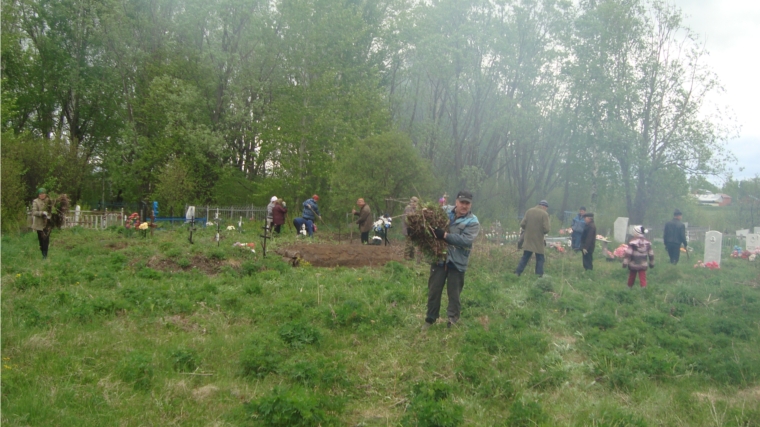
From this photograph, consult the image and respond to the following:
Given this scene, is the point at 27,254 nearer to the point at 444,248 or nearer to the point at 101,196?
the point at 444,248

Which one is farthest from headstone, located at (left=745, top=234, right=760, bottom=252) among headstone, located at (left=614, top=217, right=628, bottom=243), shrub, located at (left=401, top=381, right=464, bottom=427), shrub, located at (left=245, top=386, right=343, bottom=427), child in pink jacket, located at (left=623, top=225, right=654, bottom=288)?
shrub, located at (left=245, top=386, right=343, bottom=427)

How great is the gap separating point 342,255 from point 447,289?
6.35 meters

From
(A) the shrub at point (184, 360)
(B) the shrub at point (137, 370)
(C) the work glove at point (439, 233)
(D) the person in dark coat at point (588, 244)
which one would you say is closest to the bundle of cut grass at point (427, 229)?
(C) the work glove at point (439, 233)

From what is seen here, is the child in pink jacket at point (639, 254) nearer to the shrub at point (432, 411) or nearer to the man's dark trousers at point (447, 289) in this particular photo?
the man's dark trousers at point (447, 289)

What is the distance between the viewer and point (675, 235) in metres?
14.4

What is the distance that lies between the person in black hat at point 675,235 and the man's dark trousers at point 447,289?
9.39 metres

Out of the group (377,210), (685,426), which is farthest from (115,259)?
(377,210)

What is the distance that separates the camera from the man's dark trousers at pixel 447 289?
7.11 meters

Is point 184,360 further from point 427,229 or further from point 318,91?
point 318,91

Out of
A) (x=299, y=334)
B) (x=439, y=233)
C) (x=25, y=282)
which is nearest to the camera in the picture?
(x=299, y=334)

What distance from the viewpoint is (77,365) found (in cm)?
532

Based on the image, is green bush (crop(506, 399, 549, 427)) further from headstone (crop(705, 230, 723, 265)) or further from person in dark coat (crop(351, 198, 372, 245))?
headstone (crop(705, 230, 723, 265))

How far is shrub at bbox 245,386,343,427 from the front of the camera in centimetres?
434

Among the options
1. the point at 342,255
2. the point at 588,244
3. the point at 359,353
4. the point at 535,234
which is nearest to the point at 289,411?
the point at 359,353
